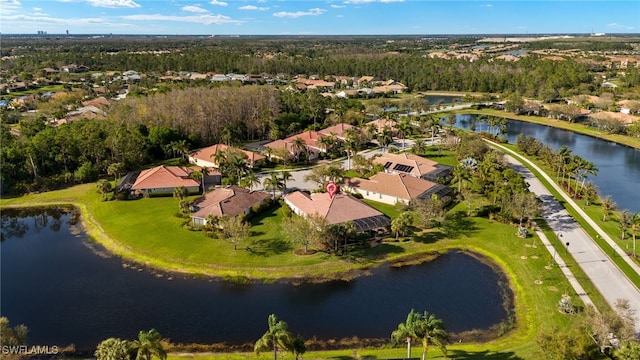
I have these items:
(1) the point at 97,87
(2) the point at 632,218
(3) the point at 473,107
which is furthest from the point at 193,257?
(1) the point at 97,87

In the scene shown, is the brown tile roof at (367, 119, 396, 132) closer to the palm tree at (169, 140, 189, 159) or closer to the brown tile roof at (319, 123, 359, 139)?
the brown tile roof at (319, 123, 359, 139)

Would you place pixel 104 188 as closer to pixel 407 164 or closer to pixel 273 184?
pixel 273 184

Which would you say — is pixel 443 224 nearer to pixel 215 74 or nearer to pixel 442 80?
pixel 442 80

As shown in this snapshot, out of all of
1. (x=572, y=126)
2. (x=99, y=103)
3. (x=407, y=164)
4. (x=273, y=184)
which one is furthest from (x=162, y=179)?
(x=572, y=126)

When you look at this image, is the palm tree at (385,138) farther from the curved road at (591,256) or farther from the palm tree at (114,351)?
the palm tree at (114,351)

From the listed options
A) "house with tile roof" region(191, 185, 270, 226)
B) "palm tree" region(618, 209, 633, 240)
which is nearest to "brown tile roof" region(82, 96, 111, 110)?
"house with tile roof" region(191, 185, 270, 226)

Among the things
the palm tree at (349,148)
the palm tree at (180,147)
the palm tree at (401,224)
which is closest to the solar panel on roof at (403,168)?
the palm tree at (349,148)
